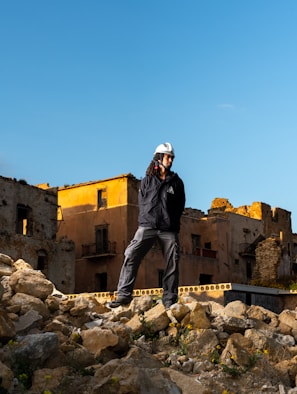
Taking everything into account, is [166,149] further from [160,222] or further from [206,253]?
[206,253]

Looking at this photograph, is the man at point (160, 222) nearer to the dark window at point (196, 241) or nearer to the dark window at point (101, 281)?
the dark window at point (101, 281)

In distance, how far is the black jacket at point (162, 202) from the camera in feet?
30.5

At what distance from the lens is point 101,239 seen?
36594mm

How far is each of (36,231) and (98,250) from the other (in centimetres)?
390

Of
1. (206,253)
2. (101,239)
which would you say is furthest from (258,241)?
(101,239)

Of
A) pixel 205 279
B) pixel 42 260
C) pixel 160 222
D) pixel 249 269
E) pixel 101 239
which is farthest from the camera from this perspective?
pixel 249 269

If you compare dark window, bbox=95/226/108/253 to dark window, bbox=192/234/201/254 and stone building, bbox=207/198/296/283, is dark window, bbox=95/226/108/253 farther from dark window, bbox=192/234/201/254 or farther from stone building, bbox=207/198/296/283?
stone building, bbox=207/198/296/283

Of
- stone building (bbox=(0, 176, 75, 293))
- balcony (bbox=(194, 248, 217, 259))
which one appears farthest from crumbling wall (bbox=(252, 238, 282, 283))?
stone building (bbox=(0, 176, 75, 293))

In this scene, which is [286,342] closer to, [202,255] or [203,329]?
[203,329]

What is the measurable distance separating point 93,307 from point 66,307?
66cm

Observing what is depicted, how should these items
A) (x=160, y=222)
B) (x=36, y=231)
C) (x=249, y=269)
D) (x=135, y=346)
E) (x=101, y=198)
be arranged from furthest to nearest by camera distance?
(x=249, y=269), (x=101, y=198), (x=36, y=231), (x=160, y=222), (x=135, y=346)

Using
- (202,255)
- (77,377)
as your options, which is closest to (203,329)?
(77,377)

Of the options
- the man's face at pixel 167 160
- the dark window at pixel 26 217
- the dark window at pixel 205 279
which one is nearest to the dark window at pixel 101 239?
the dark window at pixel 26 217

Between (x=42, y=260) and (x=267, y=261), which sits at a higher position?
(x=267, y=261)
